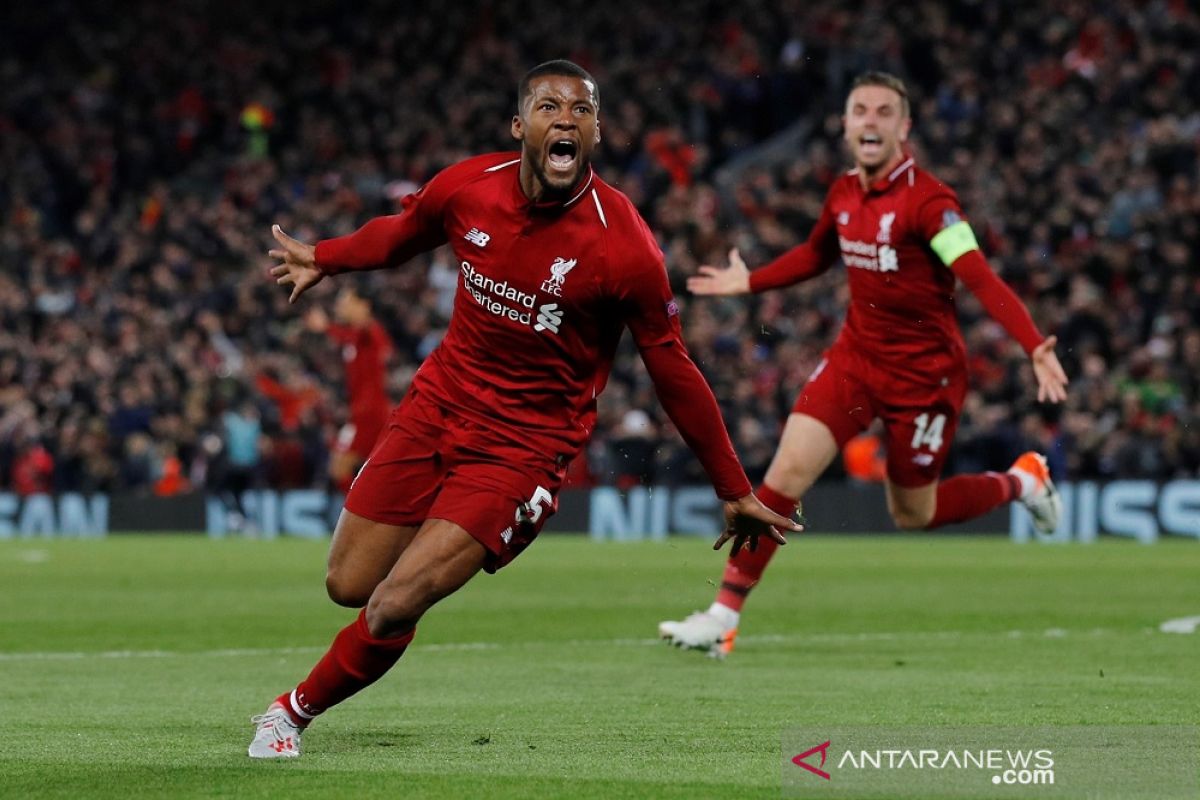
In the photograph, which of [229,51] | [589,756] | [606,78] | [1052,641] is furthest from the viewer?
[229,51]

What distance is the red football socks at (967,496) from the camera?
11.3m

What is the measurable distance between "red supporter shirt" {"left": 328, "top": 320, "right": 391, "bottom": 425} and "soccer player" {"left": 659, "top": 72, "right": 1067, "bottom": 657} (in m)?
7.87

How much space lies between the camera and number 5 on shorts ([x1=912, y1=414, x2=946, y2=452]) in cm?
1071

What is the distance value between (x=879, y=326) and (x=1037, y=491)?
2.09m

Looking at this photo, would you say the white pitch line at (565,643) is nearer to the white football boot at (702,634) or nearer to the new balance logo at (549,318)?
the white football boot at (702,634)

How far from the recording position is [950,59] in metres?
28.3

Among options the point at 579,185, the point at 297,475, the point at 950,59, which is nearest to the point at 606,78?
the point at 950,59

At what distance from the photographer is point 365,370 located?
18438 mm

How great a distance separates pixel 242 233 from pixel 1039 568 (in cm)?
1771

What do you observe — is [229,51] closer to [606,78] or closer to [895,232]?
[606,78]

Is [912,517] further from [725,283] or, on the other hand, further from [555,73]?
[555,73]

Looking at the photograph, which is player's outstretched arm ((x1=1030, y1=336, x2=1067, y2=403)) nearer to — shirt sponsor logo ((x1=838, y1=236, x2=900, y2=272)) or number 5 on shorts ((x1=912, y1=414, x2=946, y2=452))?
shirt sponsor logo ((x1=838, y1=236, x2=900, y2=272))

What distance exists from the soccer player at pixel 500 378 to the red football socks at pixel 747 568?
11.0ft

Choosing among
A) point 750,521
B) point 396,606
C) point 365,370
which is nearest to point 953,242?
point 750,521
